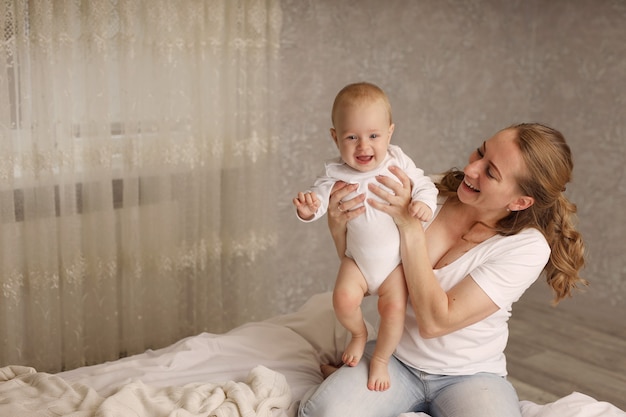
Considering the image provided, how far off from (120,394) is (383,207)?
842mm

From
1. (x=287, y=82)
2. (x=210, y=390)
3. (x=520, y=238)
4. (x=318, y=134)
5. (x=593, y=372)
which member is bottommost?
(x=593, y=372)

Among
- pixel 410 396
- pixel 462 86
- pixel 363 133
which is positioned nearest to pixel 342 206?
pixel 363 133

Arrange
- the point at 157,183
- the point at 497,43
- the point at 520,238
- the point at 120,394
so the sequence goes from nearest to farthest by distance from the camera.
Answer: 1. the point at 120,394
2. the point at 520,238
3. the point at 157,183
4. the point at 497,43

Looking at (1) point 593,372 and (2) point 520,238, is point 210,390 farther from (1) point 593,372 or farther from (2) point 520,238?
(1) point 593,372

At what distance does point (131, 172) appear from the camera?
3.29 meters

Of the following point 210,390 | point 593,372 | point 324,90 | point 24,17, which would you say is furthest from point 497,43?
point 210,390

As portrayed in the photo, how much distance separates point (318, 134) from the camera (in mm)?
3945

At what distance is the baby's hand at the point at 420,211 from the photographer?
6.64 feet

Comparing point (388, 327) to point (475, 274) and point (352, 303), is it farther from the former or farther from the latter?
point (475, 274)

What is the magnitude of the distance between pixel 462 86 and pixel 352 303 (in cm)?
277

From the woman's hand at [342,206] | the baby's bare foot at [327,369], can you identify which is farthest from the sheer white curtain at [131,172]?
the woman's hand at [342,206]

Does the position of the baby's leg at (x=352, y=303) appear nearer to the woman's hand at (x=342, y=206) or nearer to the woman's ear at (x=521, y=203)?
the woman's hand at (x=342, y=206)

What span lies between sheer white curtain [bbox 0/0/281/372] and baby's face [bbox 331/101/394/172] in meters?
1.43

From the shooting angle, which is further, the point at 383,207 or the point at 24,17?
the point at 24,17
